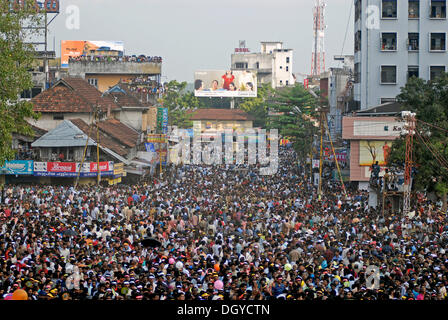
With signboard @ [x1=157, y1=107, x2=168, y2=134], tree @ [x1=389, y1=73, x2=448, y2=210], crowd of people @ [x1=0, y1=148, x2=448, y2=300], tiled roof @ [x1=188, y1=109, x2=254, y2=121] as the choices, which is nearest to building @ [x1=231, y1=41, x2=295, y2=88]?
tiled roof @ [x1=188, y1=109, x2=254, y2=121]

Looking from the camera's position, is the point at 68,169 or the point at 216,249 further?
the point at 68,169

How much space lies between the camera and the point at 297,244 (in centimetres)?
1872

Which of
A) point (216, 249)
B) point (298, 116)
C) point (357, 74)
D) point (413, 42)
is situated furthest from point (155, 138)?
point (216, 249)

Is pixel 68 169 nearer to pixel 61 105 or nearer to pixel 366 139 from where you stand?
pixel 61 105

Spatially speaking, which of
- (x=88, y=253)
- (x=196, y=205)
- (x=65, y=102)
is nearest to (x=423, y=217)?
(x=196, y=205)

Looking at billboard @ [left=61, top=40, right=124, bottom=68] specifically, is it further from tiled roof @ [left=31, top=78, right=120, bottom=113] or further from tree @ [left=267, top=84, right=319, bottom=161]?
tiled roof @ [left=31, top=78, right=120, bottom=113]

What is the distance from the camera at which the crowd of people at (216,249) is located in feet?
43.9

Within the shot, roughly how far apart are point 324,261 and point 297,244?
1.55 meters

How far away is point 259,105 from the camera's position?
310 ft

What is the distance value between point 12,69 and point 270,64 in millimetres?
100785

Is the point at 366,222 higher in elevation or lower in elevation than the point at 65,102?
lower

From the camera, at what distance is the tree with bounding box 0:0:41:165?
1933 centimetres

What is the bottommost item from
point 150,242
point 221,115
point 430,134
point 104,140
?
point 150,242
